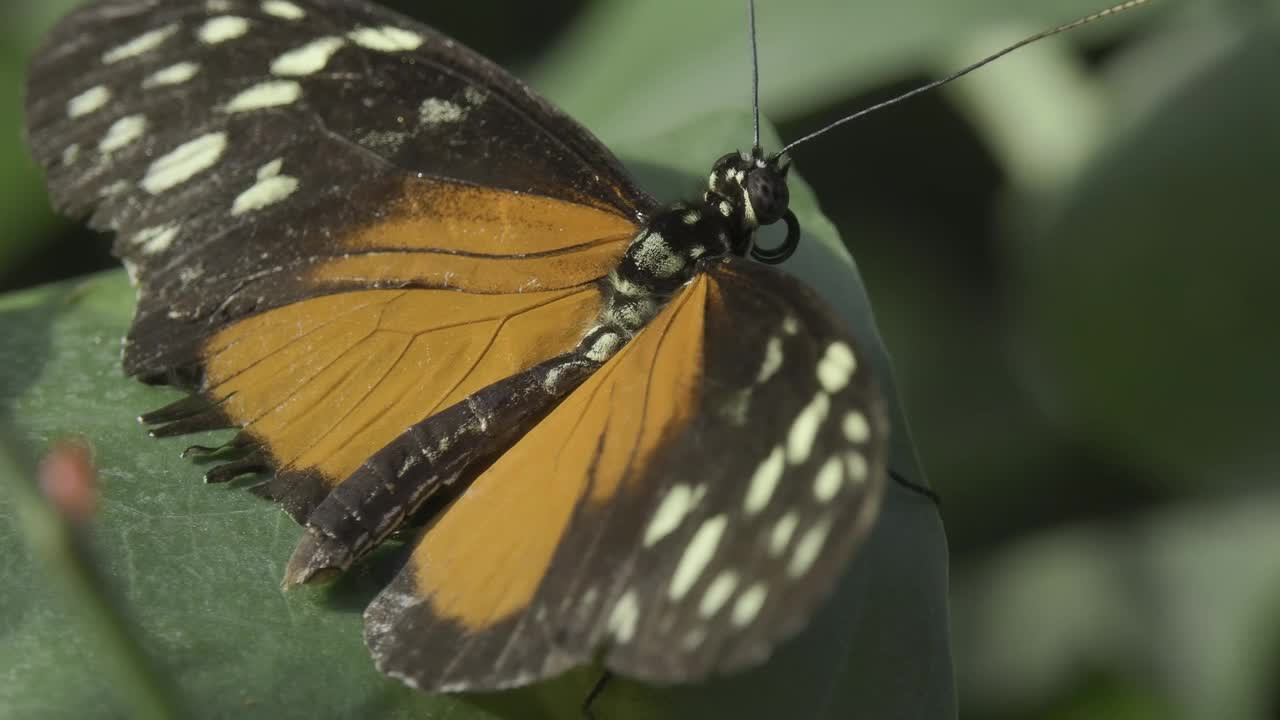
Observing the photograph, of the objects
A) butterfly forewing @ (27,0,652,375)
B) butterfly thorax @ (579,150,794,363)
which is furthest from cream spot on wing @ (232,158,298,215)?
butterfly thorax @ (579,150,794,363)

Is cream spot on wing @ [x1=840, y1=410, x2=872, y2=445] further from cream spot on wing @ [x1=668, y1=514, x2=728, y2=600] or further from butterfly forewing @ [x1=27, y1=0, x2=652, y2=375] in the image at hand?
butterfly forewing @ [x1=27, y1=0, x2=652, y2=375]

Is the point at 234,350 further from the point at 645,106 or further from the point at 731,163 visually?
the point at 645,106

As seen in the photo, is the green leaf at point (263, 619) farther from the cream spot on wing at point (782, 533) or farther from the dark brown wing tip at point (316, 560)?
the cream spot on wing at point (782, 533)

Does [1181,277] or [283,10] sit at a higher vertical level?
[1181,277]

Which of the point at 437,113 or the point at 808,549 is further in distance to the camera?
the point at 437,113

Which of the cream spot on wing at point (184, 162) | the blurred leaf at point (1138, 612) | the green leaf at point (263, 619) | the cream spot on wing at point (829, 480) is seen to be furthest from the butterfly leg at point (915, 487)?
the blurred leaf at point (1138, 612)

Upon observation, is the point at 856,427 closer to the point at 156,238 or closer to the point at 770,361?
the point at 770,361

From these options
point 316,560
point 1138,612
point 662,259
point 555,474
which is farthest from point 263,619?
point 1138,612
